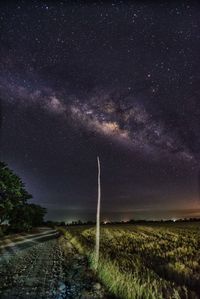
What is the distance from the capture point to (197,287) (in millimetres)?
10492

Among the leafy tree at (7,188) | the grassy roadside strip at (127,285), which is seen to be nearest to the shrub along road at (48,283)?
the grassy roadside strip at (127,285)

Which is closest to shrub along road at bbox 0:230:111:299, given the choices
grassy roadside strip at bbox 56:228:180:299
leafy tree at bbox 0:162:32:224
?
grassy roadside strip at bbox 56:228:180:299

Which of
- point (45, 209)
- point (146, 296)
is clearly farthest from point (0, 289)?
point (45, 209)

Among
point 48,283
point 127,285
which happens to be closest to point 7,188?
point 48,283

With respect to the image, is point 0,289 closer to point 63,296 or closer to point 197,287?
point 63,296

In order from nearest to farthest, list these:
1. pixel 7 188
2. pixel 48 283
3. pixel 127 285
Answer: pixel 127 285
pixel 48 283
pixel 7 188

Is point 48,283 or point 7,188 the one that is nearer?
point 48,283

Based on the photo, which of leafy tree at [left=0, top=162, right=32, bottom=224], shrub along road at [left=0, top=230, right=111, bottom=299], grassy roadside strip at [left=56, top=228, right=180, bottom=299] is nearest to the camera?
grassy roadside strip at [left=56, top=228, right=180, bottom=299]

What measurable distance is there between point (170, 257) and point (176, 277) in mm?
6071

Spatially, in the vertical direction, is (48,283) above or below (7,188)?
below

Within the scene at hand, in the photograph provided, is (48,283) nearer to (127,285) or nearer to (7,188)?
(127,285)

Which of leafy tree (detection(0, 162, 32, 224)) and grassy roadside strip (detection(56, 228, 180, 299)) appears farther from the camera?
leafy tree (detection(0, 162, 32, 224))

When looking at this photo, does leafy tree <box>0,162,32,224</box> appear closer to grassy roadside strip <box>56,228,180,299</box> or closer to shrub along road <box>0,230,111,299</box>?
shrub along road <box>0,230,111,299</box>

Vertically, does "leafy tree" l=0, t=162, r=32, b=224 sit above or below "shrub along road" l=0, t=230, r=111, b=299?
above
